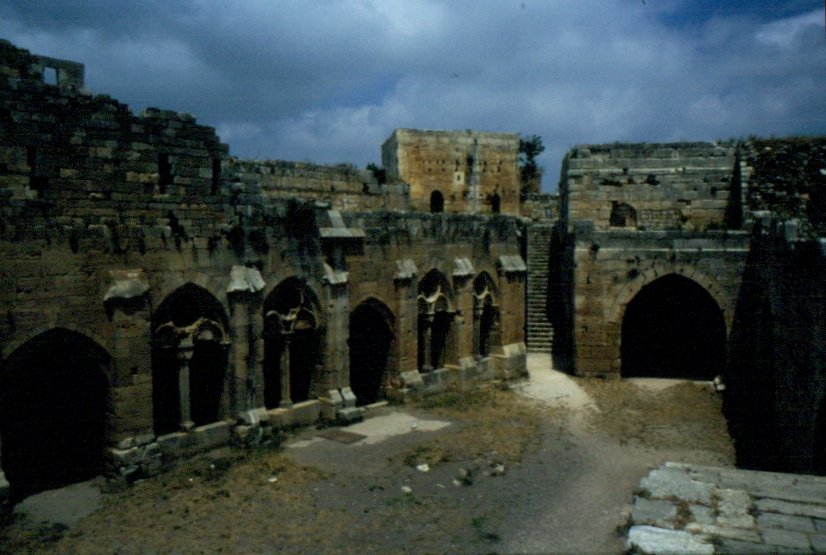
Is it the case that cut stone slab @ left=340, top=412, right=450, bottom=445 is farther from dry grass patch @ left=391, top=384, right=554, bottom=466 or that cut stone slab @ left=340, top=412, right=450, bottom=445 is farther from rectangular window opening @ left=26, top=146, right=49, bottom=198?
rectangular window opening @ left=26, top=146, right=49, bottom=198

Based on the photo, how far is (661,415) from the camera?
15742mm

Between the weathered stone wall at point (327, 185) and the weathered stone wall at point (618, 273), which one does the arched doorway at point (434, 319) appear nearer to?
the weathered stone wall at point (618, 273)

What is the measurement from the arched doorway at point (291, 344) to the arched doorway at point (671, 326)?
11828 mm

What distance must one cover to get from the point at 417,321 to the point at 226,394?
5.86 m

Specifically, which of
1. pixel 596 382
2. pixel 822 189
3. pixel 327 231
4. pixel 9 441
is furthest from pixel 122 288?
pixel 822 189

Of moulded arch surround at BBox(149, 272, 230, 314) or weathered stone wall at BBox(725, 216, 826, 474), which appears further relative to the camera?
moulded arch surround at BBox(149, 272, 230, 314)

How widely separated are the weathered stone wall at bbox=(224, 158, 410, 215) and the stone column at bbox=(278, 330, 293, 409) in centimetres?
612

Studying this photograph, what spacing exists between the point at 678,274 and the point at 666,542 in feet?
43.6

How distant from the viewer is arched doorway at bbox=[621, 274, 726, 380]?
22062 millimetres

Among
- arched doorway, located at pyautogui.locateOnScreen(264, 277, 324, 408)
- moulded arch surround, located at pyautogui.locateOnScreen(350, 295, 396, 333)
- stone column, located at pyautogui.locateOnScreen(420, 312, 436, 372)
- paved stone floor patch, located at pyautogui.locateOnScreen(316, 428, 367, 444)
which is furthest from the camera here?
stone column, located at pyautogui.locateOnScreen(420, 312, 436, 372)

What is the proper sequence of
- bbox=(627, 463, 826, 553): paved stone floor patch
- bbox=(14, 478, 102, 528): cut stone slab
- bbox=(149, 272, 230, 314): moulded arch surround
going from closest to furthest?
bbox=(627, 463, 826, 553): paved stone floor patch < bbox=(14, 478, 102, 528): cut stone slab < bbox=(149, 272, 230, 314): moulded arch surround

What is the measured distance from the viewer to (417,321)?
55.8 feet

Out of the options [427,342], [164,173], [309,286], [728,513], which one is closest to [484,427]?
[427,342]

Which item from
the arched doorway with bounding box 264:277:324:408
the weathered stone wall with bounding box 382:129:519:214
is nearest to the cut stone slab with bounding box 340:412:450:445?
the arched doorway with bounding box 264:277:324:408
